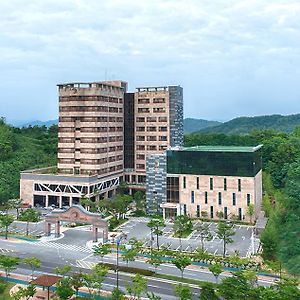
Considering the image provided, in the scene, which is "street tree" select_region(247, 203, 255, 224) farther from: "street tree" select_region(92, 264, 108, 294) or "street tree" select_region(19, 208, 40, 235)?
"street tree" select_region(19, 208, 40, 235)

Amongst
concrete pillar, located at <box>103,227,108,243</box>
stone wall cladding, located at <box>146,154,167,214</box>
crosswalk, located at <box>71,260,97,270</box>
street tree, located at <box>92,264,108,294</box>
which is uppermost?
stone wall cladding, located at <box>146,154,167,214</box>

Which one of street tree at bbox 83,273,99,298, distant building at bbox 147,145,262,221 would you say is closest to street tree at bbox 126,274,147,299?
street tree at bbox 83,273,99,298

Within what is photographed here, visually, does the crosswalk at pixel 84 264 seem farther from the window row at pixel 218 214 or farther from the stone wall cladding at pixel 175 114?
the stone wall cladding at pixel 175 114

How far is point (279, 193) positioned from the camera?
90125 mm

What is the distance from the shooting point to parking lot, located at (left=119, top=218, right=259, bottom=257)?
5980 cm

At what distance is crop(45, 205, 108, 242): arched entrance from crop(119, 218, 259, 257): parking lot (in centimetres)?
488

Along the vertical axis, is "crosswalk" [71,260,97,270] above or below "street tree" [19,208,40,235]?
below

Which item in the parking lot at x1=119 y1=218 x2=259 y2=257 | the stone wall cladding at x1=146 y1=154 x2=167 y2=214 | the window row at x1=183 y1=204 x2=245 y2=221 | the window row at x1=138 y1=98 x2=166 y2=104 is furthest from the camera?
the window row at x1=138 y1=98 x2=166 y2=104

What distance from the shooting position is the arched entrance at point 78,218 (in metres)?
63.9

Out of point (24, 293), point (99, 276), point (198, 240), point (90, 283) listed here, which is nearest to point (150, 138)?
point (198, 240)

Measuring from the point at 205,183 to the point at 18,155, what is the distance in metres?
65.5

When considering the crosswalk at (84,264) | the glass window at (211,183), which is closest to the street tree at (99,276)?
the crosswalk at (84,264)

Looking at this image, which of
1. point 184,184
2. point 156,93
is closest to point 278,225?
point 184,184

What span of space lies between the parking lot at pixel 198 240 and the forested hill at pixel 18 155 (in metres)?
37.1
